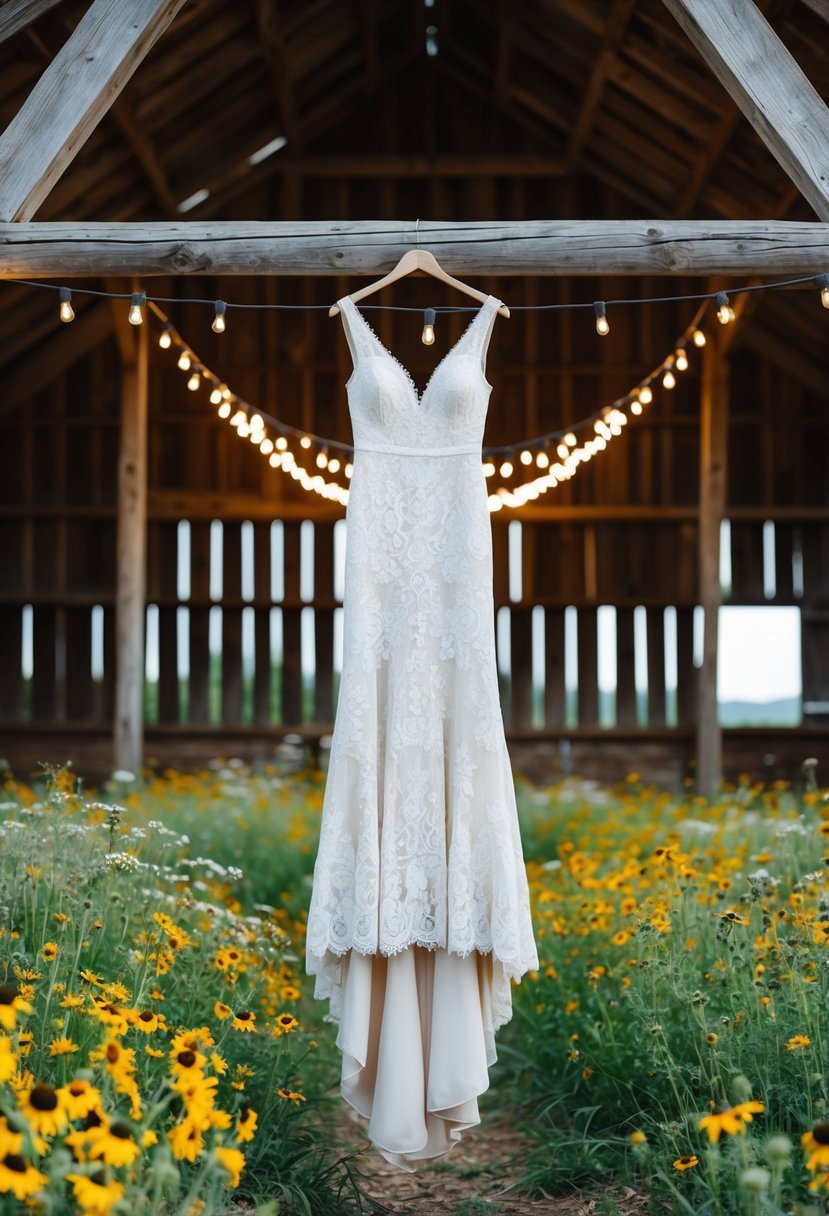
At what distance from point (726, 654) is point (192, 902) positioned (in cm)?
A: 619

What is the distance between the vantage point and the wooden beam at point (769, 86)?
13.4ft

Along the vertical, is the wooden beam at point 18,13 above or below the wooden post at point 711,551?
above

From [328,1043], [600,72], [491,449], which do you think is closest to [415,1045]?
[328,1043]

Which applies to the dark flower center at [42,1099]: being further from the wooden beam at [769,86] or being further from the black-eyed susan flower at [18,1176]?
the wooden beam at [769,86]

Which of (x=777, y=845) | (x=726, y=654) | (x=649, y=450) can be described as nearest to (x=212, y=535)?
(x=649, y=450)

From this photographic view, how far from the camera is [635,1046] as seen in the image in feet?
11.4

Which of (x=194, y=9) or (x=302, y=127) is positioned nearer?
(x=194, y=9)

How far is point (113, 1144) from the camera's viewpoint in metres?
1.86

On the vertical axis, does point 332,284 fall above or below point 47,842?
above

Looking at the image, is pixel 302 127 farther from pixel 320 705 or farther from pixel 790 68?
pixel 790 68

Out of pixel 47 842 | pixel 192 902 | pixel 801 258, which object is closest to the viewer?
pixel 47 842

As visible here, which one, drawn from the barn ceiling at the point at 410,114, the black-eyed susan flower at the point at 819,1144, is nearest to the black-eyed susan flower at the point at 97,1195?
the black-eyed susan flower at the point at 819,1144

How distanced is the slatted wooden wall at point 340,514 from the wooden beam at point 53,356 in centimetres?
27

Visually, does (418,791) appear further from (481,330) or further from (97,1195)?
(97,1195)
